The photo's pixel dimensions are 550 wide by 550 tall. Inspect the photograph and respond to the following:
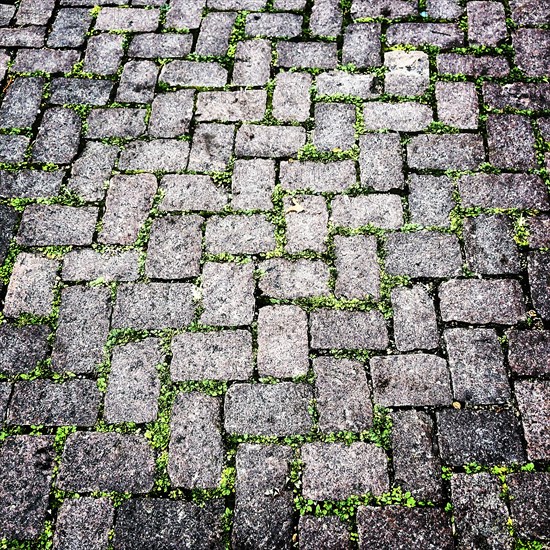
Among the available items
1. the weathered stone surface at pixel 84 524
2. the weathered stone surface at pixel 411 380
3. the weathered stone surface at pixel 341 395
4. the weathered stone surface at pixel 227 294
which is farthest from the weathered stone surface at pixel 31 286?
the weathered stone surface at pixel 411 380

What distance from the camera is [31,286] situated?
119 inches

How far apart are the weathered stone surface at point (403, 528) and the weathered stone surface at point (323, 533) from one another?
0.22 feet

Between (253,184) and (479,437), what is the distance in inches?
66.2

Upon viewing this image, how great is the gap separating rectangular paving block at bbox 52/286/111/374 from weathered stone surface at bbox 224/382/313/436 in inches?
26.0

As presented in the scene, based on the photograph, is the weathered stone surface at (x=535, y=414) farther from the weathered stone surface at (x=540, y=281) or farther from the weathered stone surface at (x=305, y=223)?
the weathered stone surface at (x=305, y=223)

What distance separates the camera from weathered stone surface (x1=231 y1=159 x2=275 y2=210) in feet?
10.7

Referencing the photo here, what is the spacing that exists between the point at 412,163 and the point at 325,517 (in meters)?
1.88

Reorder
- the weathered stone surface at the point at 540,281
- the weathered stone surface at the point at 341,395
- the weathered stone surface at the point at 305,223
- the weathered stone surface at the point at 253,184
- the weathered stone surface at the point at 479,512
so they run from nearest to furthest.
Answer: the weathered stone surface at the point at 479,512 → the weathered stone surface at the point at 341,395 → the weathered stone surface at the point at 540,281 → the weathered stone surface at the point at 305,223 → the weathered stone surface at the point at 253,184

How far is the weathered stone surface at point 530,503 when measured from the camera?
94.3 inches

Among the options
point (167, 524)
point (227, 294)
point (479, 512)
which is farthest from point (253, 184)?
point (479, 512)

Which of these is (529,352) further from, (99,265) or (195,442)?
(99,265)

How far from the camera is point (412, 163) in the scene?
3.35 metres

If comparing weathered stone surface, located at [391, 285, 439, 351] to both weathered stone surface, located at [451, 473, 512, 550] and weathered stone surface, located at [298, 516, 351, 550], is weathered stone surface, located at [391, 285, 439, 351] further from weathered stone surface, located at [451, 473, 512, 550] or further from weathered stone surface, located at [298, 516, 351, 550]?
weathered stone surface, located at [298, 516, 351, 550]

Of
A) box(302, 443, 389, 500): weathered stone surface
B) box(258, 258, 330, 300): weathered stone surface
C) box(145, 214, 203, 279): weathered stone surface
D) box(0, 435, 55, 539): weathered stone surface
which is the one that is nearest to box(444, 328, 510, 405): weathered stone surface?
box(302, 443, 389, 500): weathered stone surface
